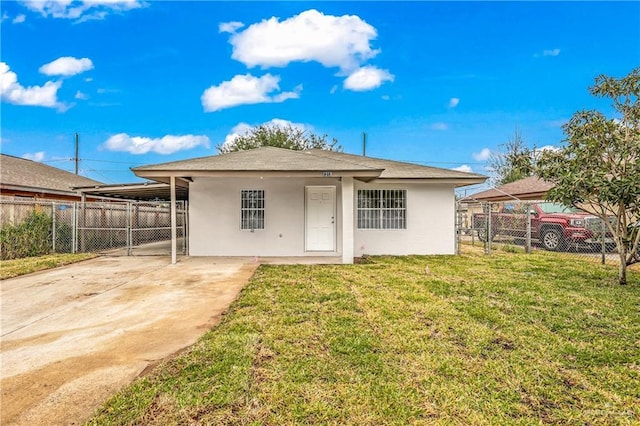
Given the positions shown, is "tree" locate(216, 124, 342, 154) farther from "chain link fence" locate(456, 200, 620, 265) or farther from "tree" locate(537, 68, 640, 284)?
Answer: "tree" locate(537, 68, 640, 284)

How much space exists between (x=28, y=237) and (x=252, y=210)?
6.81 metres

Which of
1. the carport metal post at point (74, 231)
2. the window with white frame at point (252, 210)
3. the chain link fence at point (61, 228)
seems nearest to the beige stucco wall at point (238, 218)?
the window with white frame at point (252, 210)

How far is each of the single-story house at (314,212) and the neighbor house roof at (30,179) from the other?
6.43m

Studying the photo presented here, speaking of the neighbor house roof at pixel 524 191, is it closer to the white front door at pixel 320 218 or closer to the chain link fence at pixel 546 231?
the chain link fence at pixel 546 231

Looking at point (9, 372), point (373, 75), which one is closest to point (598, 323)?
point (9, 372)

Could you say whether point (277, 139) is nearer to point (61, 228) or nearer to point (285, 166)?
point (61, 228)

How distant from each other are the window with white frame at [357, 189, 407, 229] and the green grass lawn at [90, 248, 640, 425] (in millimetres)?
5216

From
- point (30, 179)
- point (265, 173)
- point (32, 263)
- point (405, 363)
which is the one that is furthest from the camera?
point (30, 179)

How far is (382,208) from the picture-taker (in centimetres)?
1108

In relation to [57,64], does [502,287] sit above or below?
below

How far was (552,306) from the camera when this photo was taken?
5.01 meters

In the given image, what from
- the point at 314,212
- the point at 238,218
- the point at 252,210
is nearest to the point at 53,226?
the point at 238,218

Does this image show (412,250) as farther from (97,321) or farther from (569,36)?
(569,36)

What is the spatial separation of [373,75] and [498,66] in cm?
757
